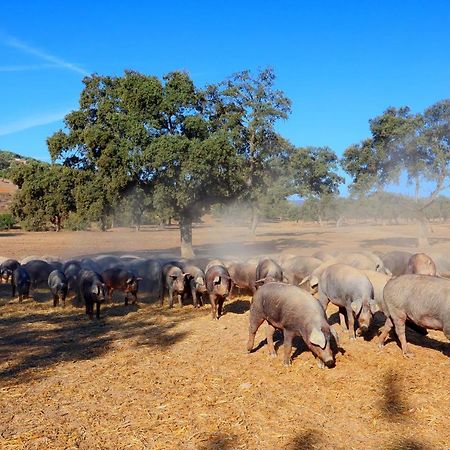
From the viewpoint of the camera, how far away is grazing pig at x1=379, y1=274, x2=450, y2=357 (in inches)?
354

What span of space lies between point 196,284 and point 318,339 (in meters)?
7.49

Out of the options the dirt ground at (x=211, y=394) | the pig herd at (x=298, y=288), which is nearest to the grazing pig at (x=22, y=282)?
the pig herd at (x=298, y=288)

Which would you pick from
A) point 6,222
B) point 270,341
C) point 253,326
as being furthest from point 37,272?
point 6,222

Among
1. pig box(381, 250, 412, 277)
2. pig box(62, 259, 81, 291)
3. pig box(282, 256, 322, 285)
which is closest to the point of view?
pig box(282, 256, 322, 285)

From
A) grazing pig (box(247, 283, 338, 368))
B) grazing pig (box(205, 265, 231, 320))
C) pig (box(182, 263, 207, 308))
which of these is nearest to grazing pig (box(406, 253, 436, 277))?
grazing pig (box(205, 265, 231, 320))

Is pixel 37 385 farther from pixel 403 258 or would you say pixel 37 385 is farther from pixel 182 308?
pixel 403 258

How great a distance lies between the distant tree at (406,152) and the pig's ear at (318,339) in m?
30.3

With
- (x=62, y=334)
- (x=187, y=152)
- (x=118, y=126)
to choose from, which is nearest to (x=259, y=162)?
(x=187, y=152)

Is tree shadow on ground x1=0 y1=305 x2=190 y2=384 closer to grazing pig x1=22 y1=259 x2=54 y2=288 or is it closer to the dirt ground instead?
the dirt ground

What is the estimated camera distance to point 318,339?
8.71 m

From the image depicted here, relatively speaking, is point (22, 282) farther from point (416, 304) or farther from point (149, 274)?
point (416, 304)

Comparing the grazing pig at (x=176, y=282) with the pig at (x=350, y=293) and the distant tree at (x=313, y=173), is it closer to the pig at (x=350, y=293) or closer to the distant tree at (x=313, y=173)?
the pig at (x=350, y=293)

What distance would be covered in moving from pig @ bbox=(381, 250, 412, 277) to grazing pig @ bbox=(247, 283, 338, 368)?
9.97m

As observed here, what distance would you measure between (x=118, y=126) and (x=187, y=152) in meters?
4.64
